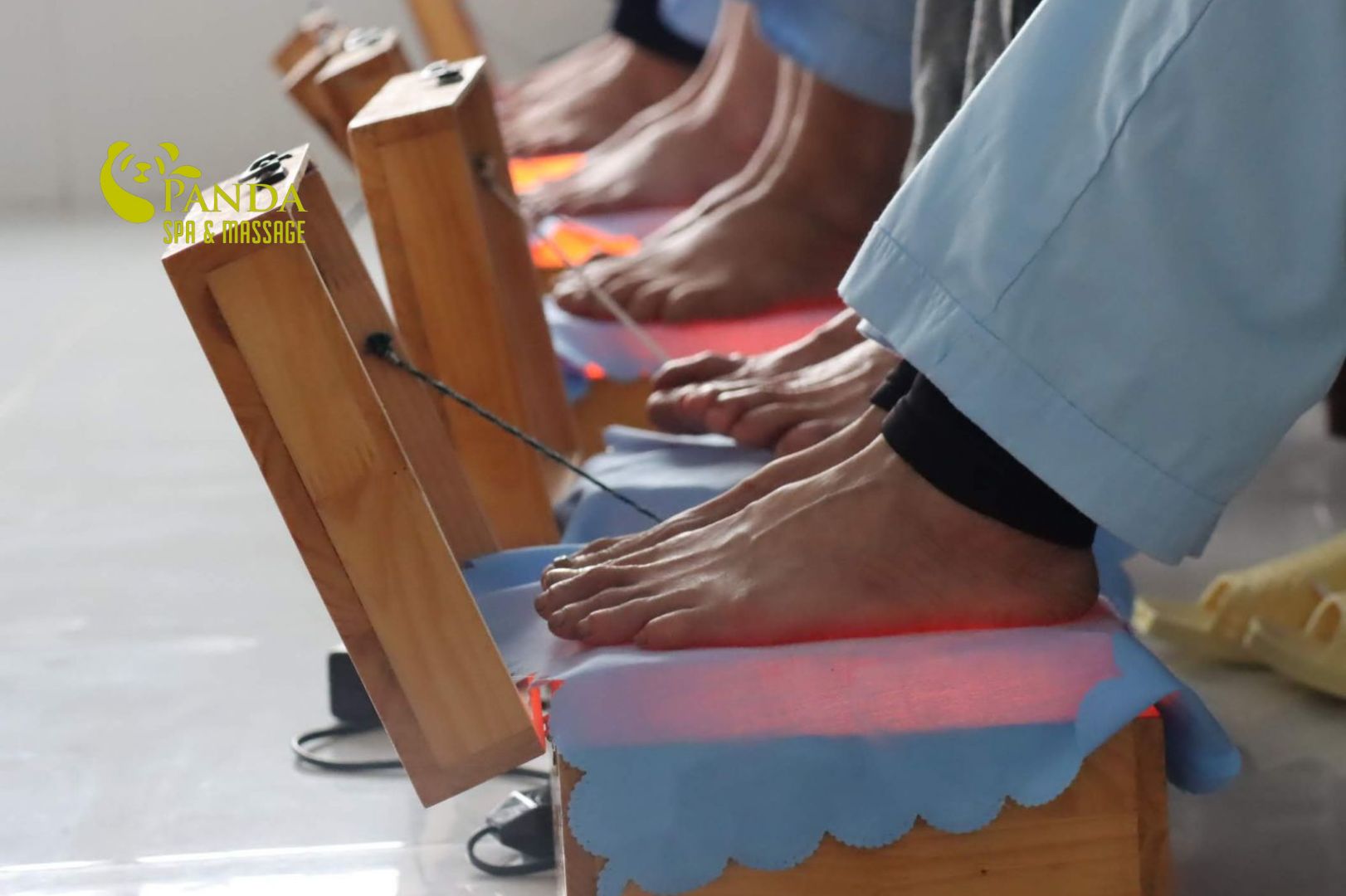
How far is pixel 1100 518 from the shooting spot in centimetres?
58

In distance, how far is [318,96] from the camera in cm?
118

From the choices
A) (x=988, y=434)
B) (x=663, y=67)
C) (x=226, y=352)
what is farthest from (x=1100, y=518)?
(x=663, y=67)

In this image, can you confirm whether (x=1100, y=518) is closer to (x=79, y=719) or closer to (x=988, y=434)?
(x=988, y=434)

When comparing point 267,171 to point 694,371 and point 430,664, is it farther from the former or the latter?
point 694,371

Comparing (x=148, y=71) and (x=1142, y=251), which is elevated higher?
(x=1142, y=251)

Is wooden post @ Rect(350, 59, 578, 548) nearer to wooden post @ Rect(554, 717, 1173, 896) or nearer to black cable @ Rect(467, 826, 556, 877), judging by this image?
black cable @ Rect(467, 826, 556, 877)

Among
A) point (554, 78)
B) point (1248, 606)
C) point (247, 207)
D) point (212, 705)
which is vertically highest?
point (247, 207)

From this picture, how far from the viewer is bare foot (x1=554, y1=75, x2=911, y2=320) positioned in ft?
3.82

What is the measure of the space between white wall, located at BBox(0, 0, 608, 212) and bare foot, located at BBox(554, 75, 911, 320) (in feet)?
A: 5.52

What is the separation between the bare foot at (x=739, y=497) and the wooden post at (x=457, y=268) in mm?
181

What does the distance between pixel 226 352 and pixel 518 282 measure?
423 millimetres

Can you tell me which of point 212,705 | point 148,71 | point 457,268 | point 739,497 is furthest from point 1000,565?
point 148,71

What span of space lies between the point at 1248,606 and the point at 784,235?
41 centimetres

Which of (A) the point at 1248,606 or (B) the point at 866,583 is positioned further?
(A) the point at 1248,606
